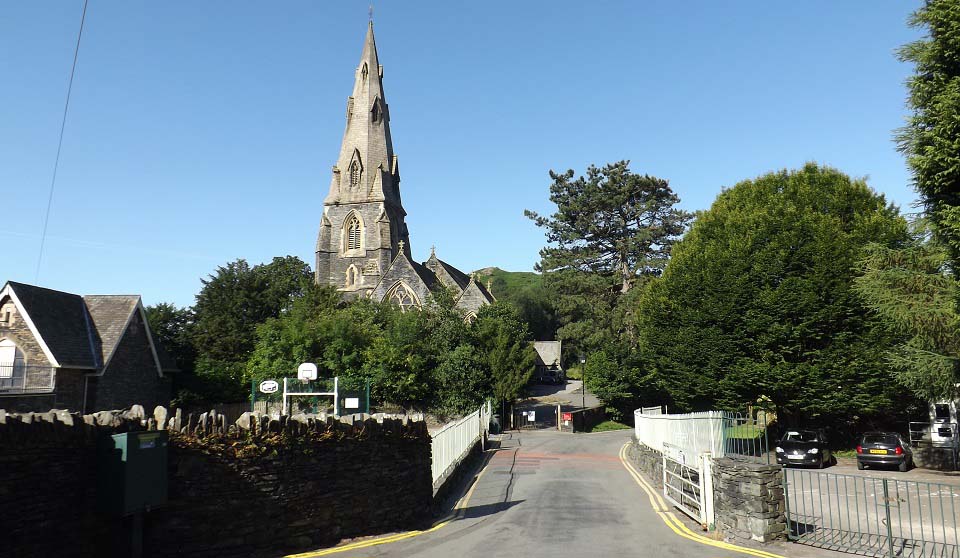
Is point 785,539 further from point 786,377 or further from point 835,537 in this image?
point 786,377

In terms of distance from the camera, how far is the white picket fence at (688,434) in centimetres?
1695

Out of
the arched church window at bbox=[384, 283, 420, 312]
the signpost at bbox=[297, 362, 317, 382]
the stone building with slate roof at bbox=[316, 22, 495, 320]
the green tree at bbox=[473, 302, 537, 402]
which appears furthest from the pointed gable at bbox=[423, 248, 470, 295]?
the signpost at bbox=[297, 362, 317, 382]

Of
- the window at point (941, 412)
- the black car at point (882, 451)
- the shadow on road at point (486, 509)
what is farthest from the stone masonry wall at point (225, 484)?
the window at point (941, 412)

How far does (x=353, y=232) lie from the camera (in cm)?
6750

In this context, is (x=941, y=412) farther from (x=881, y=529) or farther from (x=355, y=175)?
(x=355, y=175)

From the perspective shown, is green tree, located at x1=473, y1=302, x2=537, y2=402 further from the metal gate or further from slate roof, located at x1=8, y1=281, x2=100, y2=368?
the metal gate

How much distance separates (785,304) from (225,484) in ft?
81.7

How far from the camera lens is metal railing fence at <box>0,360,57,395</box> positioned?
26641 millimetres

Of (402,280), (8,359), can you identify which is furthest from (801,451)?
(402,280)

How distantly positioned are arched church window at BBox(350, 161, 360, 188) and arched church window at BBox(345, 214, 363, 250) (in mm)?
3262

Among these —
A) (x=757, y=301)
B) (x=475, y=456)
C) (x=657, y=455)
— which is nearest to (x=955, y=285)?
(x=657, y=455)

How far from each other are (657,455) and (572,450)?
10938 millimetres

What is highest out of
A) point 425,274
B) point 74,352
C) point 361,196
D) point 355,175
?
point 355,175

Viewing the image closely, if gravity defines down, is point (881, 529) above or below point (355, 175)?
below
